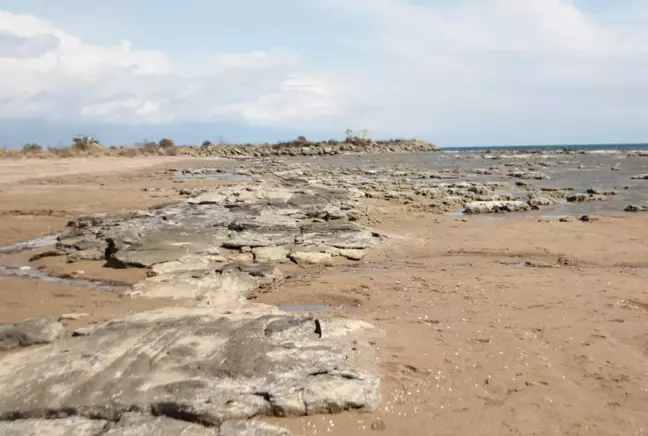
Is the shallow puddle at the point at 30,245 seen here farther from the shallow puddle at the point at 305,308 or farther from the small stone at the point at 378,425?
the small stone at the point at 378,425

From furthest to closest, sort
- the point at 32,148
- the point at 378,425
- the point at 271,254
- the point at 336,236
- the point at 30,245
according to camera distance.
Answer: the point at 32,148 < the point at 30,245 < the point at 336,236 < the point at 271,254 < the point at 378,425

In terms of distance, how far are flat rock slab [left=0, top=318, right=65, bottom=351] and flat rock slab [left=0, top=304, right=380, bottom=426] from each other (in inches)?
13.6

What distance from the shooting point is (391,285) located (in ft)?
24.8

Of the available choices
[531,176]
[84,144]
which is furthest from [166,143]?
[531,176]

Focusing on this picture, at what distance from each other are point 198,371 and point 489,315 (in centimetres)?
368

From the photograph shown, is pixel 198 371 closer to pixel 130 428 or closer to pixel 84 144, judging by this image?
pixel 130 428

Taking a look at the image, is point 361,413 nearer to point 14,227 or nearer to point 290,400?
point 290,400

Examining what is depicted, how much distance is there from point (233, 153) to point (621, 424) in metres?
65.7

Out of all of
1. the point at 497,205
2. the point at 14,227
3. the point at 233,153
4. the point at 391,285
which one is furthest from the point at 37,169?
the point at 233,153

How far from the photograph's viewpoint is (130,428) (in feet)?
11.2

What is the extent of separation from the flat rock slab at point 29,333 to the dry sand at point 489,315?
66cm

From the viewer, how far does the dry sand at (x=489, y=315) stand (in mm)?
3932

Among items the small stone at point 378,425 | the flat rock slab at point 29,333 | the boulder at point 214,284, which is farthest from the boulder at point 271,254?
the small stone at point 378,425

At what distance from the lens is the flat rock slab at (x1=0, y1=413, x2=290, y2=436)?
3.37 meters
